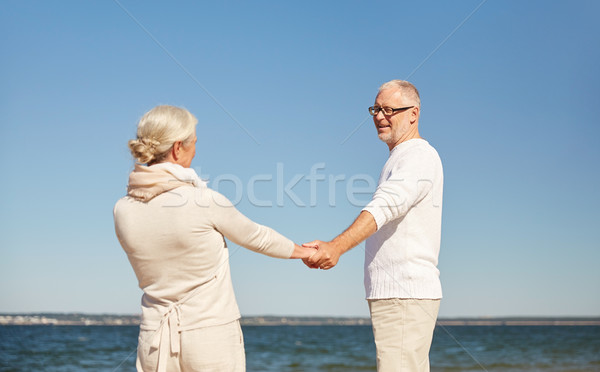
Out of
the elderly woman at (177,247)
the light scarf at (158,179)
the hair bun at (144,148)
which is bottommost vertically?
the elderly woman at (177,247)

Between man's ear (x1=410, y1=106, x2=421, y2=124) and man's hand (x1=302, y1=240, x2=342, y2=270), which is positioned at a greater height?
man's ear (x1=410, y1=106, x2=421, y2=124)

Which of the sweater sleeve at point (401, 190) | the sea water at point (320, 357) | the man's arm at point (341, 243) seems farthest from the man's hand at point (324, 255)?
the sea water at point (320, 357)

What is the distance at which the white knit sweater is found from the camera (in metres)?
3.09

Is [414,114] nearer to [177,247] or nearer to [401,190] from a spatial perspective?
[401,190]

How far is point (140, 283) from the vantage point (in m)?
2.66

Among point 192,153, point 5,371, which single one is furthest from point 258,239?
point 5,371

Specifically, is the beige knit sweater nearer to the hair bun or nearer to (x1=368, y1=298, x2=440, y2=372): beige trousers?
the hair bun

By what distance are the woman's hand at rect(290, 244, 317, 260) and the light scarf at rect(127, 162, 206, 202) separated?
0.71 metres

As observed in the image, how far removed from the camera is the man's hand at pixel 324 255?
332 centimetres

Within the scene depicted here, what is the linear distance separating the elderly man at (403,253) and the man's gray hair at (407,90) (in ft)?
1.02

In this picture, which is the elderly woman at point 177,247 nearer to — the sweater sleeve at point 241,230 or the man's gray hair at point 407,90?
the sweater sleeve at point 241,230

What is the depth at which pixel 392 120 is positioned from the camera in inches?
138

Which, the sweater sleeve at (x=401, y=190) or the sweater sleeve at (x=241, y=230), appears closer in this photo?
the sweater sleeve at (x=241, y=230)

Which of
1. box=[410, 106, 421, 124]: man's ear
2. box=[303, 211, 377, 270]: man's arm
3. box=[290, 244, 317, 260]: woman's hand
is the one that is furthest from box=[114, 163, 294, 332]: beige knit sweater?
box=[410, 106, 421, 124]: man's ear
